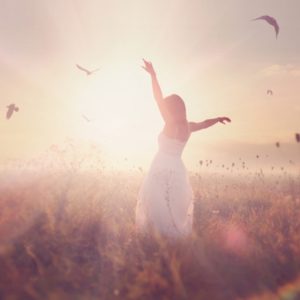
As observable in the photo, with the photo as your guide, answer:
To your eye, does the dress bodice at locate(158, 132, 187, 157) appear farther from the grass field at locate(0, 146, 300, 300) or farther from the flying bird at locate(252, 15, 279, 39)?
the flying bird at locate(252, 15, 279, 39)

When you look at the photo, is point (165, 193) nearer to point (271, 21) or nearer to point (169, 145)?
point (169, 145)

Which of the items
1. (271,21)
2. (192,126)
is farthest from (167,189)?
(271,21)

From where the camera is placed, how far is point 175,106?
6.44m

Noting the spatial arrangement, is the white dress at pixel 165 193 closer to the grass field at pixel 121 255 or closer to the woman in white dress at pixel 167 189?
the woman in white dress at pixel 167 189

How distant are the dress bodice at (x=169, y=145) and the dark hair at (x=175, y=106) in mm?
382

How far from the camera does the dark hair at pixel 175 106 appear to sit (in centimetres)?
644

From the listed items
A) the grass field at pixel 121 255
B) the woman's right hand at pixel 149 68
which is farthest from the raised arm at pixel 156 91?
the grass field at pixel 121 255

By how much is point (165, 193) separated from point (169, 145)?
779mm

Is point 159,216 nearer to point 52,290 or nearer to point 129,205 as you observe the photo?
point 52,290

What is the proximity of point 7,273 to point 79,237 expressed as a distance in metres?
1.53

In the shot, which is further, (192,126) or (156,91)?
(192,126)

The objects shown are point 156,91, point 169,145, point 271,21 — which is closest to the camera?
point 156,91

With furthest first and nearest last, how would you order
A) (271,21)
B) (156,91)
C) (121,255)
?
1. (271,21)
2. (156,91)
3. (121,255)

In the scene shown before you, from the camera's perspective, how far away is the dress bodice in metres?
6.74
